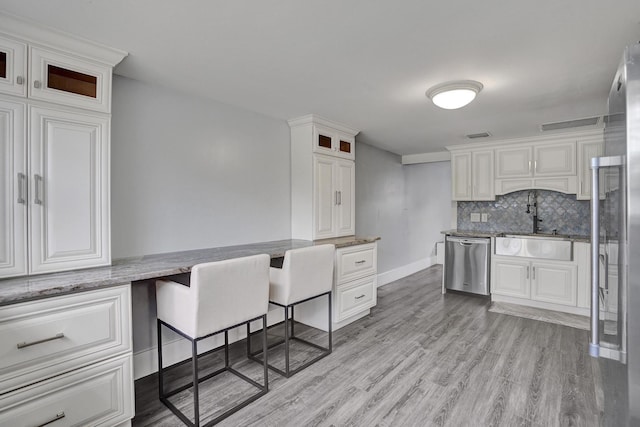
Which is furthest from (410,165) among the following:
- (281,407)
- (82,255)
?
(82,255)

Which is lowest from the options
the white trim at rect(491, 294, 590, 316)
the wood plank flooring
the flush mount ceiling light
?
the wood plank flooring

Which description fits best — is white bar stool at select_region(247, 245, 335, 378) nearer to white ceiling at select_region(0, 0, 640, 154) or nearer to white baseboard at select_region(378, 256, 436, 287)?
white ceiling at select_region(0, 0, 640, 154)

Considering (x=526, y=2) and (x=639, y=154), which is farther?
(x=526, y=2)

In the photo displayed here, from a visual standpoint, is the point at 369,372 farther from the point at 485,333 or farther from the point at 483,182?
the point at 483,182

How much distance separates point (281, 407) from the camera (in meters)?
1.96

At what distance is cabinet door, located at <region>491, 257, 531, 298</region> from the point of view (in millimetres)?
3949

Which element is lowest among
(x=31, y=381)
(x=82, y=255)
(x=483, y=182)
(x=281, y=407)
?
(x=281, y=407)

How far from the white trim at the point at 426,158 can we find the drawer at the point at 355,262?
2533 millimetres

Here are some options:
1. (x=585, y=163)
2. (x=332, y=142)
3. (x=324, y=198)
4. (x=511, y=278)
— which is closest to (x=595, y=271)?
(x=324, y=198)

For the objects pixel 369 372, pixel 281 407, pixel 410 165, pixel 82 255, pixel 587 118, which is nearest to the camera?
pixel 82 255

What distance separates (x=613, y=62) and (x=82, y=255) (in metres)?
3.61

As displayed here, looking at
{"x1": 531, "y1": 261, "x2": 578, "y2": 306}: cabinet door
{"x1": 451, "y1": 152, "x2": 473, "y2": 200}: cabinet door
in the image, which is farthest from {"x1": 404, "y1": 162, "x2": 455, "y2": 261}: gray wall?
{"x1": 531, "y1": 261, "x2": 578, "y2": 306}: cabinet door

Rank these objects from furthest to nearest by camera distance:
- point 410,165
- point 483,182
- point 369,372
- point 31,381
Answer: point 410,165, point 483,182, point 369,372, point 31,381

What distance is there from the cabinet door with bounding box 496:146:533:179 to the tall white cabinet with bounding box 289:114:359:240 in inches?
89.3
